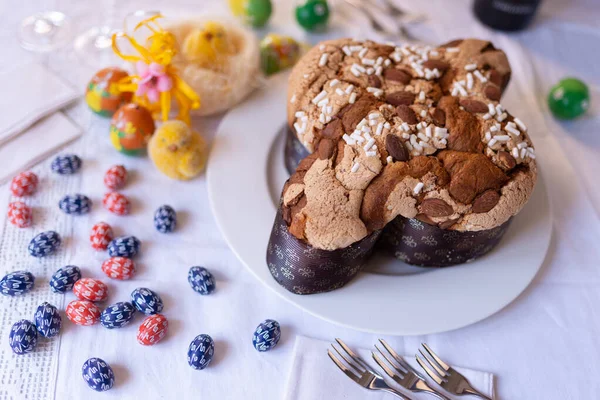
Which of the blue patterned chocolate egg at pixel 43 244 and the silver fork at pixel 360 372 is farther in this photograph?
the blue patterned chocolate egg at pixel 43 244

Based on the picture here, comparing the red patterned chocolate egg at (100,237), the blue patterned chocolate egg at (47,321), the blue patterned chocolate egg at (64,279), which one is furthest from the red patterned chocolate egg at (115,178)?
the blue patterned chocolate egg at (47,321)

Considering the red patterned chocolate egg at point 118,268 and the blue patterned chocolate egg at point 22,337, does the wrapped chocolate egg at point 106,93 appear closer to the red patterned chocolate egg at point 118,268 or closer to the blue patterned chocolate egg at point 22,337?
the red patterned chocolate egg at point 118,268

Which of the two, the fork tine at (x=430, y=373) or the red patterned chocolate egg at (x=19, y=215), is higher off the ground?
the red patterned chocolate egg at (x=19, y=215)

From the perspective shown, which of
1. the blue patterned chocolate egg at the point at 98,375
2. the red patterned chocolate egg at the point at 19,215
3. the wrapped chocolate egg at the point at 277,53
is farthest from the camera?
the wrapped chocolate egg at the point at 277,53

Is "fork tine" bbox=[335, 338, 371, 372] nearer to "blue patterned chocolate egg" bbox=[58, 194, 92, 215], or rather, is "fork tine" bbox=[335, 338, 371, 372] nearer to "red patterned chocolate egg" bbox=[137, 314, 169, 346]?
"red patterned chocolate egg" bbox=[137, 314, 169, 346]

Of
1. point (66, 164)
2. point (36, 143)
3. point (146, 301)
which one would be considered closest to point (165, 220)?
point (146, 301)

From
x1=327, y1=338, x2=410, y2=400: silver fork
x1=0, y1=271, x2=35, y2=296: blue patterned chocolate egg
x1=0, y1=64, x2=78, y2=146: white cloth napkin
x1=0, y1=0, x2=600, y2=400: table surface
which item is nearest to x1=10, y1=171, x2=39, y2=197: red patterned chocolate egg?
x1=0, y1=0, x2=600, y2=400: table surface
